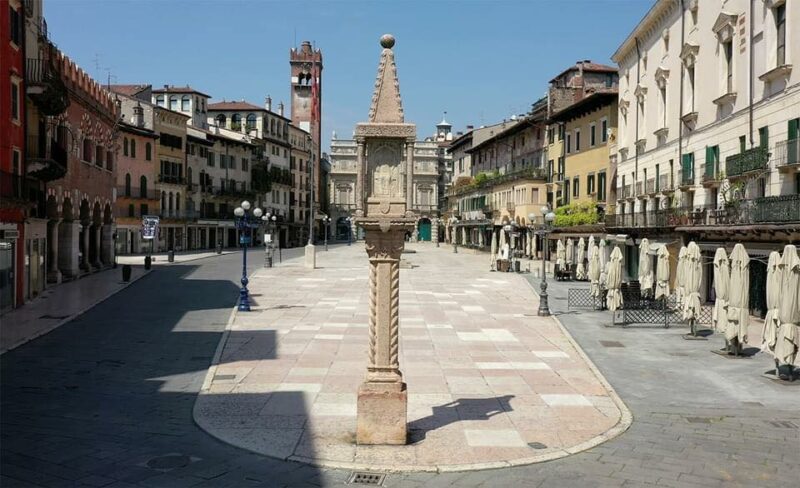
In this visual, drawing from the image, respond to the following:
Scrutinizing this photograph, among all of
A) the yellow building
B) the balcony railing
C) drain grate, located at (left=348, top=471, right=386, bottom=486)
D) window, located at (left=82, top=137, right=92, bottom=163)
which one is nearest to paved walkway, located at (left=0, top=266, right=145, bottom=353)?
window, located at (left=82, top=137, right=92, bottom=163)

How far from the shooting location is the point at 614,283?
2370 cm

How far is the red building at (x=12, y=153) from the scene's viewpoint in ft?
81.4

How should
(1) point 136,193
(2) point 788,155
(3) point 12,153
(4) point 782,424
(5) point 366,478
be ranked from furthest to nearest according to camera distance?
1. (1) point 136,193
2. (3) point 12,153
3. (2) point 788,155
4. (4) point 782,424
5. (5) point 366,478


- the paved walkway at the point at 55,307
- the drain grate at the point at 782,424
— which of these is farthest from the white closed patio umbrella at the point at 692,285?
the paved walkway at the point at 55,307

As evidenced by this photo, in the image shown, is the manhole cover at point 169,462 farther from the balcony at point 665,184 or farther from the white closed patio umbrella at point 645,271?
the balcony at point 665,184

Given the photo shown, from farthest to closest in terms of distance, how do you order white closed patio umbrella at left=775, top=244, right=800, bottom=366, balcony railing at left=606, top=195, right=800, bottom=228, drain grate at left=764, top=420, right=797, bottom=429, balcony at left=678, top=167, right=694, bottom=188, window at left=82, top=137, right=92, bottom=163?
window at left=82, top=137, right=92, bottom=163 < balcony at left=678, top=167, right=694, bottom=188 < balcony railing at left=606, top=195, right=800, bottom=228 < white closed patio umbrella at left=775, top=244, right=800, bottom=366 < drain grate at left=764, top=420, right=797, bottom=429

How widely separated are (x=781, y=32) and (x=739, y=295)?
478 inches

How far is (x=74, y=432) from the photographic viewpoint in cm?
1152

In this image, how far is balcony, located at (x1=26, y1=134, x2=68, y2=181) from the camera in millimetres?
28141

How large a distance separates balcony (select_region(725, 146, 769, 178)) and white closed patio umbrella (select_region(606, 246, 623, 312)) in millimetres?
6243

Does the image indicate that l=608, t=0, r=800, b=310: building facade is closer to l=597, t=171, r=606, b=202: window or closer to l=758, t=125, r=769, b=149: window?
l=758, t=125, r=769, b=149: window

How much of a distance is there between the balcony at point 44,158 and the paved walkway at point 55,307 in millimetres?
5405

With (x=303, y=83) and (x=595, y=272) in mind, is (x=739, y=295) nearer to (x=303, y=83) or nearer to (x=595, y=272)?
(x=595, y=272)

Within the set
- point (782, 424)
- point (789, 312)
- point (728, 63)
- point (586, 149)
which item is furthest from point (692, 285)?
point (586, 149)
